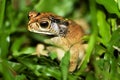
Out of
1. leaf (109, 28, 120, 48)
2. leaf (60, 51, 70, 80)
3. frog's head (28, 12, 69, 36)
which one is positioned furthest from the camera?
frog's head (28, 12, 69, 36)

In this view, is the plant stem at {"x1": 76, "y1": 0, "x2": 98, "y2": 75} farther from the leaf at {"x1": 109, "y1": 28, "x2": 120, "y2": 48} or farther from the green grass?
the leaf at {"x1": 109, "y1": 28, "x2": 120, "y2": 48}

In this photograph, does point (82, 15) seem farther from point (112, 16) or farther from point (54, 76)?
point (54, 76)

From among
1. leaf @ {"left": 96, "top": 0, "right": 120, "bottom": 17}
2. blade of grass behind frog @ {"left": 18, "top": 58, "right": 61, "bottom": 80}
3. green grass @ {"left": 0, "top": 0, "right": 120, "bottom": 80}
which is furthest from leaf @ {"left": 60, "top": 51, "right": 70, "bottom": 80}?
leaf @ {"left": 96, "top": 0, "right": 120, "bottom": 17}

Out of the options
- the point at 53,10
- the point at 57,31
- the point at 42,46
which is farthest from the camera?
the point at 53,10

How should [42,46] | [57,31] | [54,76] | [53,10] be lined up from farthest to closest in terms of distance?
[53,10] < [42,46] < [57,31] < [54,76]

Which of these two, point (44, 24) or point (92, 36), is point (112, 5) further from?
point (44, 24)

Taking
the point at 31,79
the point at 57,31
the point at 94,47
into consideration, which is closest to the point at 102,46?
the point at 94,47

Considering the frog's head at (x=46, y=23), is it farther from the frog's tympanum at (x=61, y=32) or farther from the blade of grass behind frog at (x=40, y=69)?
the blade of grass behind frog at (x=40, y=69)

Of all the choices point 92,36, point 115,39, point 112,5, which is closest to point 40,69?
point 92,36
